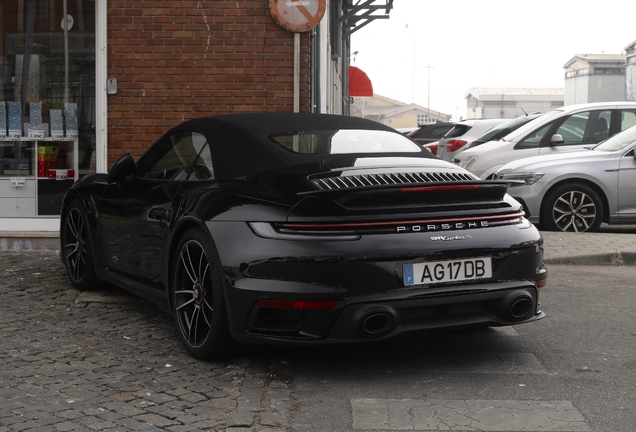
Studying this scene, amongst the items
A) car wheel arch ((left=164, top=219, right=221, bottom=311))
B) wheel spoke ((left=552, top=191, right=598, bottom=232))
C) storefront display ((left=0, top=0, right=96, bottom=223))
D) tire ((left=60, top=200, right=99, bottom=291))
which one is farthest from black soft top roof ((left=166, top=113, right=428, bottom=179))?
wheel spoke ((left=552, top=191, right=598, bottom=232))

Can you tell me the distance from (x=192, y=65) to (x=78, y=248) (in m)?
3.55

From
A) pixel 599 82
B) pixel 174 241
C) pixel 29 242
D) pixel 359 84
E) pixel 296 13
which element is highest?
pixel 599 82

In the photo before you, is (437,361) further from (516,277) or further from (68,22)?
(68,22)

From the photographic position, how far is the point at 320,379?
15.6 feet

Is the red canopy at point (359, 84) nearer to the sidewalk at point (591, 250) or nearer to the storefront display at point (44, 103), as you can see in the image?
the storefront display at point (44, 103)

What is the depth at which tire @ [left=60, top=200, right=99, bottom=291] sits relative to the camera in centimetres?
704

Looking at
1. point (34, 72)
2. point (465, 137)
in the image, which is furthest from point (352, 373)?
point (465, 137)

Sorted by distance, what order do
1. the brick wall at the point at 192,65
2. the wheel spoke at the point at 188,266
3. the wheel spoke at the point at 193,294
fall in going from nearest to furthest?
the wheel spoke at the point at 193,294
the wheel spoke at the point at 188,266
the brick wall at the point at 192,65

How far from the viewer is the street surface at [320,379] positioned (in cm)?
404

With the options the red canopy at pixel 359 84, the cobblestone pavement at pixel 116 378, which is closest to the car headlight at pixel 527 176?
the cobblestone pavement at pixel 116 378

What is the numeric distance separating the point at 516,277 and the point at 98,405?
2.19 metres

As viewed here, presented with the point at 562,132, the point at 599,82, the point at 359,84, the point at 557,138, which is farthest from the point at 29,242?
the point at 599,82

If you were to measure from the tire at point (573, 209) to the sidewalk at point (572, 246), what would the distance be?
653 millimetres

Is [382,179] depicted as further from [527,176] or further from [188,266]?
[527,176]
